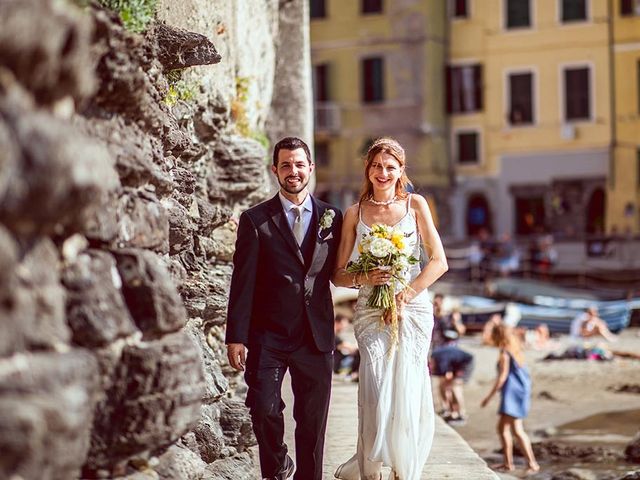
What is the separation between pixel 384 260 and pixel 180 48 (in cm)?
152

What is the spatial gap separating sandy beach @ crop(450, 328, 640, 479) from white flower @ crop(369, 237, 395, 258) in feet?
20.3

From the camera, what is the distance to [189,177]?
24.3 feet

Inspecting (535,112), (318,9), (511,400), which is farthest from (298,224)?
(318,9)

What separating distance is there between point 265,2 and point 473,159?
32478 mm

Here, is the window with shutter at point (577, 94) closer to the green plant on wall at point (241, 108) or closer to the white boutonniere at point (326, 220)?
the green plant on wall at point (241, 108)

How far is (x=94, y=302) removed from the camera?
4191mm

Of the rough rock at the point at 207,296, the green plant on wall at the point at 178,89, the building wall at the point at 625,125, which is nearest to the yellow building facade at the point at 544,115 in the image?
the building wall at the point at 625,125

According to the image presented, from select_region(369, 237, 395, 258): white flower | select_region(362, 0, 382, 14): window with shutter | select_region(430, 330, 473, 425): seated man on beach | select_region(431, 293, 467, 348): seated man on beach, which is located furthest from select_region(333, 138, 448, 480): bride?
select_region(362, 0, 382, 14): window with shutter

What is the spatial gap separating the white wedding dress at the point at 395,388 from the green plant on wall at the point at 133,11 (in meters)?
1.74

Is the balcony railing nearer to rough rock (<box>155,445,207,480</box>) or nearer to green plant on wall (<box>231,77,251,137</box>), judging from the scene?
green plant on wall (<box>231,77,251,137</box>)

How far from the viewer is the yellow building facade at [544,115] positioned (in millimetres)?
41969

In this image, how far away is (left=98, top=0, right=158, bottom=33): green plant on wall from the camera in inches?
221

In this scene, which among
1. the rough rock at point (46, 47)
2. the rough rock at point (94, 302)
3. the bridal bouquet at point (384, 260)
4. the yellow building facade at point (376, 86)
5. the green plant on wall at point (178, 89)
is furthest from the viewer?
the yellow building facade at point (376, 86)

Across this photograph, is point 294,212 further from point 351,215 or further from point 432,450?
point 432,450
